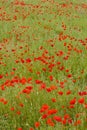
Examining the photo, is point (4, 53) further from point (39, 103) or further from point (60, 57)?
point (39, 103)

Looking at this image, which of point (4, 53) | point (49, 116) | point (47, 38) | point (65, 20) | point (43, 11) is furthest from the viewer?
point (43, 11)

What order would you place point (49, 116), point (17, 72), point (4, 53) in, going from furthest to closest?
point (4, 53) → point (17, 72) → point (49, 116)

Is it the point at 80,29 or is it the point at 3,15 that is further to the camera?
the point at 3,15

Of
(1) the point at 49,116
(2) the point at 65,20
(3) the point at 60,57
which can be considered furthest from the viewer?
(2) the point at 65,20

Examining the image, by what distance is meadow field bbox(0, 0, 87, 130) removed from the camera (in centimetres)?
420

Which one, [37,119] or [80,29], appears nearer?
[37,119]

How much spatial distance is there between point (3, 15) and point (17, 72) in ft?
19.2

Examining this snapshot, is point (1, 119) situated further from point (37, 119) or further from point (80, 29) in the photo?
point (80, 29)

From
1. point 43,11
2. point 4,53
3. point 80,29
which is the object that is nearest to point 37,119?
point 4,53

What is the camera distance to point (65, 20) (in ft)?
37.9

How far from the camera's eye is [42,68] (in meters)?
6.14

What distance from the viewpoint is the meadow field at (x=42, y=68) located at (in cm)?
420

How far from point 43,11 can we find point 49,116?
9341 mm

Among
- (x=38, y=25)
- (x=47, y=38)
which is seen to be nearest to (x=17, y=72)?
(x=47, y=38)
